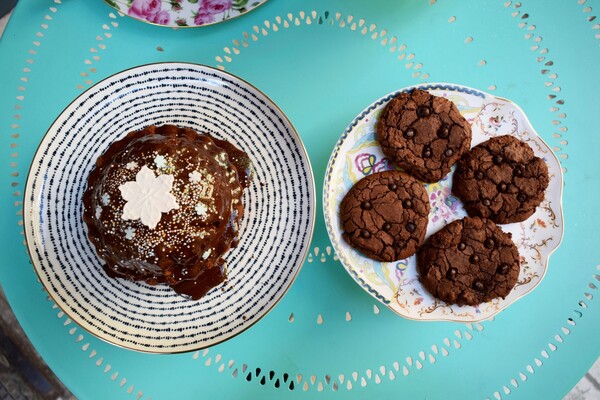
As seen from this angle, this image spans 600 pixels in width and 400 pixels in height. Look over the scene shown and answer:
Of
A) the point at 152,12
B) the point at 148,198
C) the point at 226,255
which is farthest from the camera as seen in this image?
the point at 152,12

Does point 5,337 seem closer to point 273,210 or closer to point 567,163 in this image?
point 273,210

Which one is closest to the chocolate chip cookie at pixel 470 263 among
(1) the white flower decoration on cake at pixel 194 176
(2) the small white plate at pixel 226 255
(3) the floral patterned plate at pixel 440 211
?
(3) the floral patterned plate at pixel 440 211

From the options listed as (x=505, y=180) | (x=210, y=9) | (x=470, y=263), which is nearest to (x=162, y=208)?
(x=210, y=9)

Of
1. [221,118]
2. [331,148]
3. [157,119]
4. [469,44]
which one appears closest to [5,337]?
[157,119]

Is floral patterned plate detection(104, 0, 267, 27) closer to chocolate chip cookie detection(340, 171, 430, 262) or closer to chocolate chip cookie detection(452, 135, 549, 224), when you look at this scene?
chocolate chip cookie detection(340, 171, 430, 262)

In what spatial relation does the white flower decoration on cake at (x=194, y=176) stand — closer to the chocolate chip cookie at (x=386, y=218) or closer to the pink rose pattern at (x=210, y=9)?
the chocolate chip cookie at (x=386, y=218)

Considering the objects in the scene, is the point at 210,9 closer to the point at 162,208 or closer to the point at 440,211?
the point at 162,208

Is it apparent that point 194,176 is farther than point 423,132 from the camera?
No

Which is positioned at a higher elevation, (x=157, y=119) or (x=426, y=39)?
(x=426, y=39)
